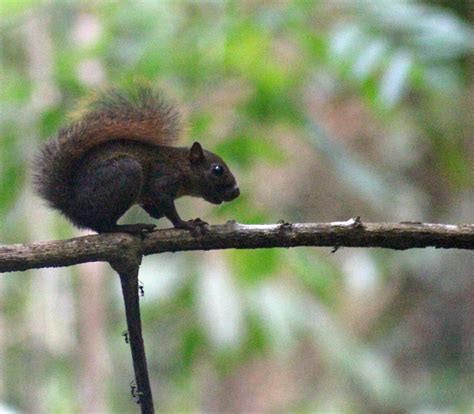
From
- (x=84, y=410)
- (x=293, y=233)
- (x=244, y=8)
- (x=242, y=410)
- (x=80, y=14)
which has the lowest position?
(x=293, y=233)

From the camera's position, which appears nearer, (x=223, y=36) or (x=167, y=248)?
(x=167, y=248)

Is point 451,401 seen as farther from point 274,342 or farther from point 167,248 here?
point 167,248

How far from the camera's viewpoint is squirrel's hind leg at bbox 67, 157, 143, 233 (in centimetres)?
311

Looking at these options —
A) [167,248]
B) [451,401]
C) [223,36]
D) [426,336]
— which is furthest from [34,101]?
[426,336]

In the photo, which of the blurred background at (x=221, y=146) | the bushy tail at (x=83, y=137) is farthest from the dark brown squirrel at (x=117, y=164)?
the blurred background at (x=221, y=146)

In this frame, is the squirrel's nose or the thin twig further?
the squirrel's nose

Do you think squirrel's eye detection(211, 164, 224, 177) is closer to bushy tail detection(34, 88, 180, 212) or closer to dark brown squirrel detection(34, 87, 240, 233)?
dark brown squirrel detection(34, 87, 240, 233)

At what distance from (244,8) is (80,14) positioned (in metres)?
1.43

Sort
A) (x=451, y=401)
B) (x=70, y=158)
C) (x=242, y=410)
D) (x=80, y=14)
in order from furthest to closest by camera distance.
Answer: (x=242, y=410), (x=451, y=401), (x=80, y=14), (x=70, y=158)

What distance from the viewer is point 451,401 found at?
7.70 metres

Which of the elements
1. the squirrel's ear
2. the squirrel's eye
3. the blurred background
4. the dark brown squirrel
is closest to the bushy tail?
the dark brown squirrel

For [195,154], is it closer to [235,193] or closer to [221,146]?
[235,193]

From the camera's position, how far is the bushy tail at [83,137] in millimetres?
3217

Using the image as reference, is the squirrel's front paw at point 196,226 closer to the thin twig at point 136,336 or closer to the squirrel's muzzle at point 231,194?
the thin twig at point 136,336
